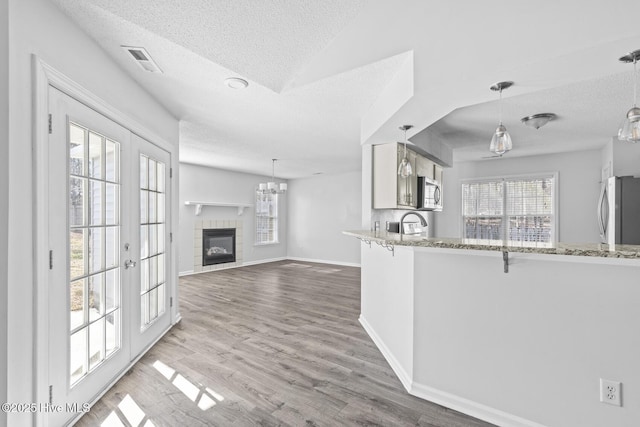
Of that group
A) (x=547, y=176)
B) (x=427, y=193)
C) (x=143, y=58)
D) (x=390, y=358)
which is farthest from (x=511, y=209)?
(x=143, y=58)

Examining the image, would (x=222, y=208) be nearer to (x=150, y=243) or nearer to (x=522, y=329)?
(x=150, y=243)

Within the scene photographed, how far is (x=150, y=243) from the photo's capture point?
298cm

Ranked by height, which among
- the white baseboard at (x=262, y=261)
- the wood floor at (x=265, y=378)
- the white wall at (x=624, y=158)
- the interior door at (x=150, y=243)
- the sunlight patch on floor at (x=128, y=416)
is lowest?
the white baseboard at (x=262, y=261)

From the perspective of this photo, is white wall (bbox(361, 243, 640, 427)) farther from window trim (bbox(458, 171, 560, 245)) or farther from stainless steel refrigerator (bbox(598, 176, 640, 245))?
window trim (bbox(458, 171, 560, 245))

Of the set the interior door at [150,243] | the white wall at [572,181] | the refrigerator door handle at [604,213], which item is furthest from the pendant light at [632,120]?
the white wall at [572,181]

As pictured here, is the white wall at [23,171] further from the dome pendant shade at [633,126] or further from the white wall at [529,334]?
the dome pendant shade at [633,126]

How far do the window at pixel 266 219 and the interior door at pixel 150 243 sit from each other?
5.08 m

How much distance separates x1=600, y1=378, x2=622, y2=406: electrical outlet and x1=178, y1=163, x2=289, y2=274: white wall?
21.0 ft

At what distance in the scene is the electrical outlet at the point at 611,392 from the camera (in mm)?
1601

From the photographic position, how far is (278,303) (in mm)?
4516

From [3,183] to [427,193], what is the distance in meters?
4.31

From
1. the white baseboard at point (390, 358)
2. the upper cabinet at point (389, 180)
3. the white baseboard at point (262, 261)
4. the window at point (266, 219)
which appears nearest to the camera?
the white baseboard at point (390, 358)

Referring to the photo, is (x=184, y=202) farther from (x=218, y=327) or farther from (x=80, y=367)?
(x=80, y=367)

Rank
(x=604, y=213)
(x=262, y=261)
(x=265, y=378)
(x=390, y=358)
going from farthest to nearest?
1. (x=262, y=261)
2. (x=604, y=213)
3. (x=390, y=358)
4. (x=265, y=378)
